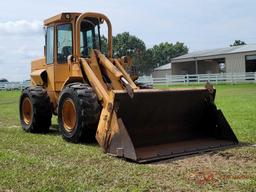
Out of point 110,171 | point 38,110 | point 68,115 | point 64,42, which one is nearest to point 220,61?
point 64,42

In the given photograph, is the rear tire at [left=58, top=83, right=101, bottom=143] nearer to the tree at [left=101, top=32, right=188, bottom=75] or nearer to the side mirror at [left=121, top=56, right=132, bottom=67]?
the side mirror at [left=121, top=56, right=132, bottom=67]

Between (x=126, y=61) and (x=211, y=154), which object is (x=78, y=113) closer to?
(x=126, y=61)

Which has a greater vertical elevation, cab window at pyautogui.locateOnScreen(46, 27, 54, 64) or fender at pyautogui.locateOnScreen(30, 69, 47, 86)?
cab window at pyautogui.locateOnScreen(46, 27, 54, 64)

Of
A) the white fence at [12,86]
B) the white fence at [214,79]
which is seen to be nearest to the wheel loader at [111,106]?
the white fence at [214,79]

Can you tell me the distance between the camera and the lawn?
222 inches

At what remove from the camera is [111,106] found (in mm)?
7750

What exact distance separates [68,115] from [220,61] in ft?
139

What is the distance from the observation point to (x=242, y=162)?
22.6 feet

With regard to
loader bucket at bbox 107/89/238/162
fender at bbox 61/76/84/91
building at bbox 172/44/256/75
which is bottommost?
loader bucket at bbox 107/89/238/162

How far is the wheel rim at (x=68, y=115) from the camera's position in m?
9.16

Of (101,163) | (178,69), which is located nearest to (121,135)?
(101,163)

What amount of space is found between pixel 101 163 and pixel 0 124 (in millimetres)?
7265

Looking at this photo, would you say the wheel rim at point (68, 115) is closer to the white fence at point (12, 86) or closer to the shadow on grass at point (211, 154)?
the shadow on grass at point (211, 154)

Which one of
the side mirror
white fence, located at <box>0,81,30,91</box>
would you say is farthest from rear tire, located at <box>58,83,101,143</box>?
white fence, located at <box>0,81,30,91</box>
